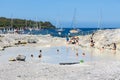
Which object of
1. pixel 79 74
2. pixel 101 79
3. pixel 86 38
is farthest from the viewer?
pixel 86 38

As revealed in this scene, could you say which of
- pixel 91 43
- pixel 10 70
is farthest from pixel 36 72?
pixel 91 43

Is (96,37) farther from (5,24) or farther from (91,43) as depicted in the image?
(5,24)

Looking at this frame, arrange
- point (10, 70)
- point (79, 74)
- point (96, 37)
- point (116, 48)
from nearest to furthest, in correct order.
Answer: point (79, 74), point (10, 70), point (116, 48), point (96, 37)

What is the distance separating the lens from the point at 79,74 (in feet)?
90.4

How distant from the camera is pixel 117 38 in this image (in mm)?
66625

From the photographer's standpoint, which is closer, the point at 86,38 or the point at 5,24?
the point at 86,38

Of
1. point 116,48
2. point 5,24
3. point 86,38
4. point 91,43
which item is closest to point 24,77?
point 116,48

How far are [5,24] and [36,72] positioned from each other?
158m

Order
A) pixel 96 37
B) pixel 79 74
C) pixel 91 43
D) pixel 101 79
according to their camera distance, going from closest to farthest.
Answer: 1. pixel 101 79
2. pixel 79 74
3. pixel 91 43
4. pixel 96 37

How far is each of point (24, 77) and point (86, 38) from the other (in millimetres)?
54816

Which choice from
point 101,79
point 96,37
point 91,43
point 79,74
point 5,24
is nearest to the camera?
point 101,79

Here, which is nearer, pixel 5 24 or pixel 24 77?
pixel 24 77

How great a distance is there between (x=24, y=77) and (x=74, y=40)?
51.5 meters

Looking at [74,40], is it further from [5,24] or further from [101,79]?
[5,24]
